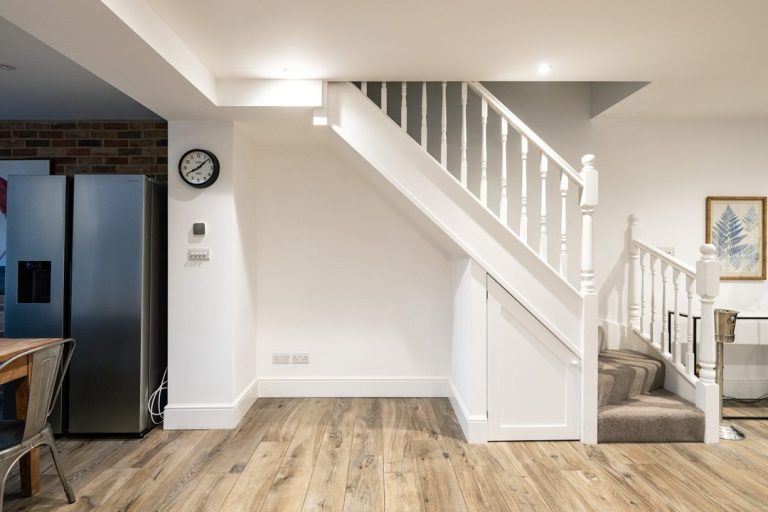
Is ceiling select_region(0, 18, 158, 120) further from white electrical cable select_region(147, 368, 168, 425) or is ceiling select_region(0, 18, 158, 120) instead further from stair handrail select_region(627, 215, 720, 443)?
stair handrail select_region(627, 215, 720, 443)

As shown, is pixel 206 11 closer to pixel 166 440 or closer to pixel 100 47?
pixel 100 47

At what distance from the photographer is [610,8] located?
2.20 metres

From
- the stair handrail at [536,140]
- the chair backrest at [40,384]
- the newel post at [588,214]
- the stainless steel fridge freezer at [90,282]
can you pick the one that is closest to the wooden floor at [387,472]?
the stainless steel fridge freezer at [90,282]

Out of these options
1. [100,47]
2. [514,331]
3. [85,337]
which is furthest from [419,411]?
[100,47]

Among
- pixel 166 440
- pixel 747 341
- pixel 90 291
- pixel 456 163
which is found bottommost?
pixel 166 440

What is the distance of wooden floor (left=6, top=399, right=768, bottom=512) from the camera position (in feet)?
7.78

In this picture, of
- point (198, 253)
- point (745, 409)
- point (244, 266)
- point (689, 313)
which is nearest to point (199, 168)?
point (198, 253)

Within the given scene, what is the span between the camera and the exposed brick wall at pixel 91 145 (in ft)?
13.4

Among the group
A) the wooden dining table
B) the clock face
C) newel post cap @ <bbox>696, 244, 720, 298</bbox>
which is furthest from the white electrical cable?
newel post cap @ <bbox>696, 244, 720, 298</bbox>

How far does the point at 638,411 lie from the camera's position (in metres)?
3.11

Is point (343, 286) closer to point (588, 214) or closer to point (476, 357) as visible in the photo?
point (476, 357)

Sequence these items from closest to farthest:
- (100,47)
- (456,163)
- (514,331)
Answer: (100,47)
(514,331)
(456,163)

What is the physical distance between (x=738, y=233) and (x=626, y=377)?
185 centimetres

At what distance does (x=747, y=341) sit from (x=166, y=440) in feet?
15.1
